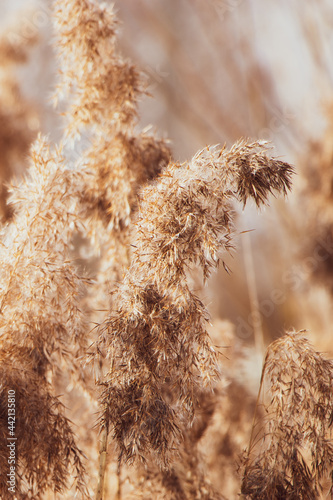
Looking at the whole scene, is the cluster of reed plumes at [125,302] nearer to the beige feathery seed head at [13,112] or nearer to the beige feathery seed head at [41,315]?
the beige feathery seed head at [41,315]

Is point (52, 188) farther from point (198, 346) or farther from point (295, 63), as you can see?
point (295, 63)

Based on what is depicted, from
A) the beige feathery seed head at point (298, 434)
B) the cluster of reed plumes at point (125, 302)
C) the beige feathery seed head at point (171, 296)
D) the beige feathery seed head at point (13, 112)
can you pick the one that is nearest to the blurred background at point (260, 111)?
the beige feathery seed head at point (13, 112)

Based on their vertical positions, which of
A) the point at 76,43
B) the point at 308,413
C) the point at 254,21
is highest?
the point at 254,21

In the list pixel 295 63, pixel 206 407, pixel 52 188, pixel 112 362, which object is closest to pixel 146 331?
pixel 112 362

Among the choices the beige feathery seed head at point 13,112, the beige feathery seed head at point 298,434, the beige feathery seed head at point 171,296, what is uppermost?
the beige feathery seed head at point 13,112

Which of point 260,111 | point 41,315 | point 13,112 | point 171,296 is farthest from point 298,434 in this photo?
point 260,111

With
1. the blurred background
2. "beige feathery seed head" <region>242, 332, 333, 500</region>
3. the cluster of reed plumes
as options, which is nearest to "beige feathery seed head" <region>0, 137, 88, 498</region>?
the cluster of reed plumes
